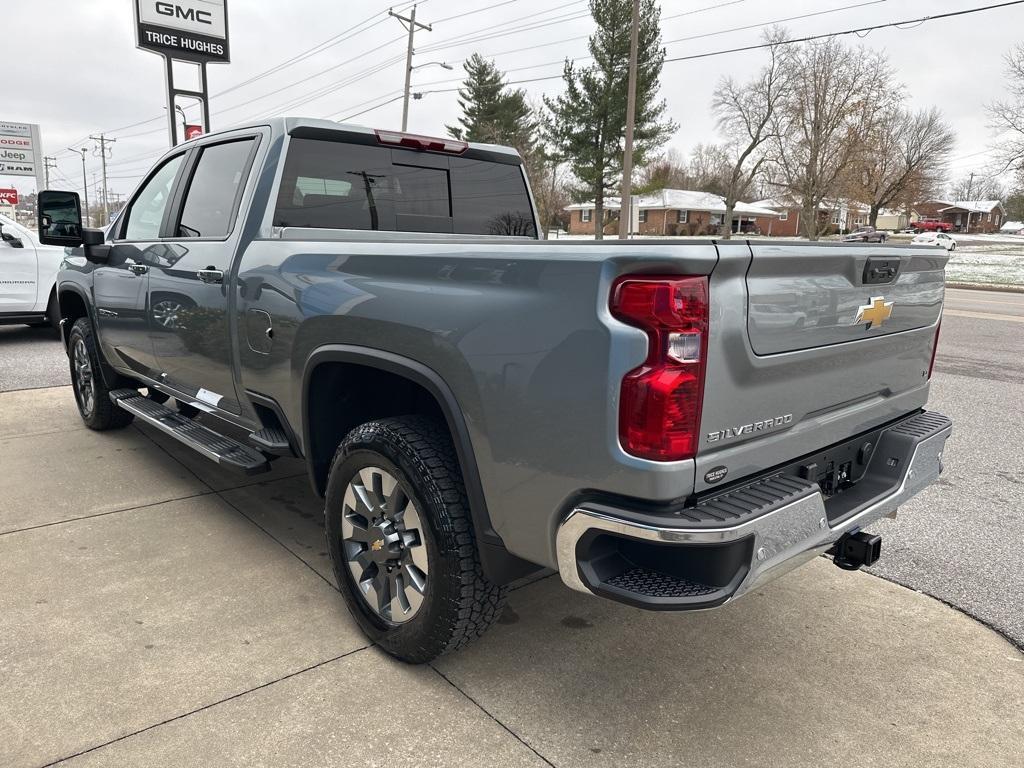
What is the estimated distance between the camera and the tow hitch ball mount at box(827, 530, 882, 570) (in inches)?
97.9

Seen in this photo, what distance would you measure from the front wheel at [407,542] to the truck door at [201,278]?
1119mm

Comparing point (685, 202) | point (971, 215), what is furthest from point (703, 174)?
point (971, 215)

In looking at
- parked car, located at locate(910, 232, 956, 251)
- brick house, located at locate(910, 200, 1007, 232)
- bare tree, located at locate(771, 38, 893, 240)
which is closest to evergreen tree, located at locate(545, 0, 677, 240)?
bare tree, located at locate(771, 38, 893, 240)

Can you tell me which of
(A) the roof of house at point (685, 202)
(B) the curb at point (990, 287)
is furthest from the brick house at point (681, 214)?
(B) the curb at point (990, 287)

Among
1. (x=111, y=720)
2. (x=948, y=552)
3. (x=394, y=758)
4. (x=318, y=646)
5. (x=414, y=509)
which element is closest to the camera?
(x=394, y=758)

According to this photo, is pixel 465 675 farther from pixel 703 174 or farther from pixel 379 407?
pixel 703 174

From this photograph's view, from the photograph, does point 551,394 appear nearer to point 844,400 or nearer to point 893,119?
point 844,400

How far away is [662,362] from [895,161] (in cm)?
5767

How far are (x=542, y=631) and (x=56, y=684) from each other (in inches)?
67.5

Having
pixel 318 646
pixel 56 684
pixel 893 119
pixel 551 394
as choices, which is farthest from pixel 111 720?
pixel 893 119

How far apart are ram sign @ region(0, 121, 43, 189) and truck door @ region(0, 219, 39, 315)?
30156 mm

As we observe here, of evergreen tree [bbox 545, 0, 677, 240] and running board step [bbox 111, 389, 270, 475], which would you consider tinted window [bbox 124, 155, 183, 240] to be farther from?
evergreen tree [bbox 545, 0, 677, 240]

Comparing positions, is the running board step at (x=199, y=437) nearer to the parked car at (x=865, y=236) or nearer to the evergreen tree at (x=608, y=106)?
the parked car at (x=865, y=236)

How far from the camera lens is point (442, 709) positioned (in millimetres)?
2432
